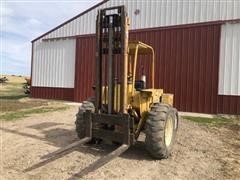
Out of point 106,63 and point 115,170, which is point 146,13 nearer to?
point 106,63

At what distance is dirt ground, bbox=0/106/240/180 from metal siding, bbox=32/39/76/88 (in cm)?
1119

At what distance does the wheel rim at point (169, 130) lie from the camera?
8.73 meters

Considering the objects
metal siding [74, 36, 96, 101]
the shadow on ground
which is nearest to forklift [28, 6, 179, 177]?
the shadow on ground

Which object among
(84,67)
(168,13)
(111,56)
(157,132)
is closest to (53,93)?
(84,67)

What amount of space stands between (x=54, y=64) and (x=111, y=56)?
636 inches

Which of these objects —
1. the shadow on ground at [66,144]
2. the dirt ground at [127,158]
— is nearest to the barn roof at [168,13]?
the dirt ground at [127,158]

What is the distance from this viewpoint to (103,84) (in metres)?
9.49

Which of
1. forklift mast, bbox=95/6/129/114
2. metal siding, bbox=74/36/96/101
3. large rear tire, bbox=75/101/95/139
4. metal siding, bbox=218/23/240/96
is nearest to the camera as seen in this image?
forklift mast, bbox=95/6/129/114

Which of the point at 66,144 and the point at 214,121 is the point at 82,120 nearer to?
the point at 66,144

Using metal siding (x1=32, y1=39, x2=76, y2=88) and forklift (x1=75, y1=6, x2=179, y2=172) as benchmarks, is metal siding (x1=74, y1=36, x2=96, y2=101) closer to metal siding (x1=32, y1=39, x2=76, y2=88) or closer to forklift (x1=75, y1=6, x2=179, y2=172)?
metal siding (x1=32, y1=39, x2=76, y2=88)

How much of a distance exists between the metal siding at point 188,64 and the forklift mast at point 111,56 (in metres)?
8.29

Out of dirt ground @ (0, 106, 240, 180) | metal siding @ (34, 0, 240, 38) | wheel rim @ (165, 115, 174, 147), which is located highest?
metal siding @ (34, 0, 240, 38)

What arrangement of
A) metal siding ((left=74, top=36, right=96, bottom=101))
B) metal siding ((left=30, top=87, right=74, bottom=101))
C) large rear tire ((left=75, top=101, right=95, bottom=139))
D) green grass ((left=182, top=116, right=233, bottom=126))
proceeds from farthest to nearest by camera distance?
metal siding ((left=30, top=87, right=74, bottom=101)) < metal siding ((left=74, top=36, right=96, bottom=101)) < green grass ((left=182, top=116, right=233, bottom=126)) < large rear tire ((left=75, top=101, right=95, bottom=139))

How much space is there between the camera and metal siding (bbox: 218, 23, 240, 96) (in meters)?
16.5
